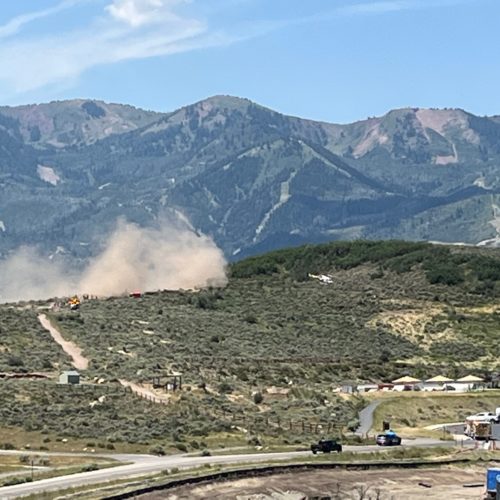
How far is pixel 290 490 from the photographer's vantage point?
6206 centimetres


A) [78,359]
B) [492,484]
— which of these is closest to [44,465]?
[492,484]

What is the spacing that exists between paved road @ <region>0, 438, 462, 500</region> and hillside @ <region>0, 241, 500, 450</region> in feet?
20.9

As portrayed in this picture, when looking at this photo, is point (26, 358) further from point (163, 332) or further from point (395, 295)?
point (395, 295)

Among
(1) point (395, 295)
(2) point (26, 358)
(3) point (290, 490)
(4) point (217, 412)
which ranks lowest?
(3) point (290, 490)

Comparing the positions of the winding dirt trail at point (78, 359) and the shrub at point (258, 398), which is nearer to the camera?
the winding dirt trail at point (78, 359)

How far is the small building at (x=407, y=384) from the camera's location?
342ft

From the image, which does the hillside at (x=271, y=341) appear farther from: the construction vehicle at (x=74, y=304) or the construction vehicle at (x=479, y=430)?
Answer: the construction vehicle at (x=479, y=430)

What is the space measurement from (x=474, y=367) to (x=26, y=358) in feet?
145

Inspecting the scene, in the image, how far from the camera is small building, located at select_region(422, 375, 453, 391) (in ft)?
347

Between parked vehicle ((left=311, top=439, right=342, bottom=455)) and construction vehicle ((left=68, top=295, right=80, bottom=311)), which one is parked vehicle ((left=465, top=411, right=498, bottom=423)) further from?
construction vehicle ((left=68, top=295, right=80, bottom=311))

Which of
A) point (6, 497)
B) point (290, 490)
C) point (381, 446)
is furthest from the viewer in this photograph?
point (381, 446)

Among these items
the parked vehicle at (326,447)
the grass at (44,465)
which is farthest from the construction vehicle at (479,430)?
the grass at (44,465)

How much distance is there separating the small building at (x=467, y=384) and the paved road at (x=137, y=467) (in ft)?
95.2

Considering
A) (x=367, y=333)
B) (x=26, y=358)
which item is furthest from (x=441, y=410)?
(x=367, y=333)
